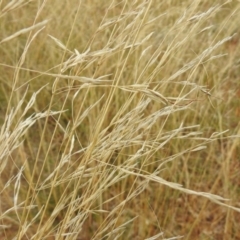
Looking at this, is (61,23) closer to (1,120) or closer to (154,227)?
(1,120)

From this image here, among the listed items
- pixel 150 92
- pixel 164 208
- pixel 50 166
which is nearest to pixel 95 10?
pixel 50 166

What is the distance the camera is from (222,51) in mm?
2139

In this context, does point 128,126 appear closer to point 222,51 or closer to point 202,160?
point 202,160

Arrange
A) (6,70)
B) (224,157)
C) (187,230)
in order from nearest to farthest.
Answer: (187,230) → (224,157) → (6,70)

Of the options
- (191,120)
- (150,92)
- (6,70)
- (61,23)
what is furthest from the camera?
(61,23)

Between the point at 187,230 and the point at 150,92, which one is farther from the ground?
the point at 150,92

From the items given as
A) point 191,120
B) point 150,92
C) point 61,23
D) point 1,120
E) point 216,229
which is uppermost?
point 150,92

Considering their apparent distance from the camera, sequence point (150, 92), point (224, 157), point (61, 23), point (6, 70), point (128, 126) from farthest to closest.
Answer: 1. point (61, 23)
2. point (6, 70)
3. point (224, 157)
4. point (128, 126)
5. point (150, 92)

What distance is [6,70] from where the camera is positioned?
210 cm

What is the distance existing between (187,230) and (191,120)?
45 centimetres

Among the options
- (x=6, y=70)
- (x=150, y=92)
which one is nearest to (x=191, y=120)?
(x=6, y=70)

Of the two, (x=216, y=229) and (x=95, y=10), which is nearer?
(x=216, y=229)

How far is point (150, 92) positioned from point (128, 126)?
21cm

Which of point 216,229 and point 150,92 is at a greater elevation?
point 150,92
